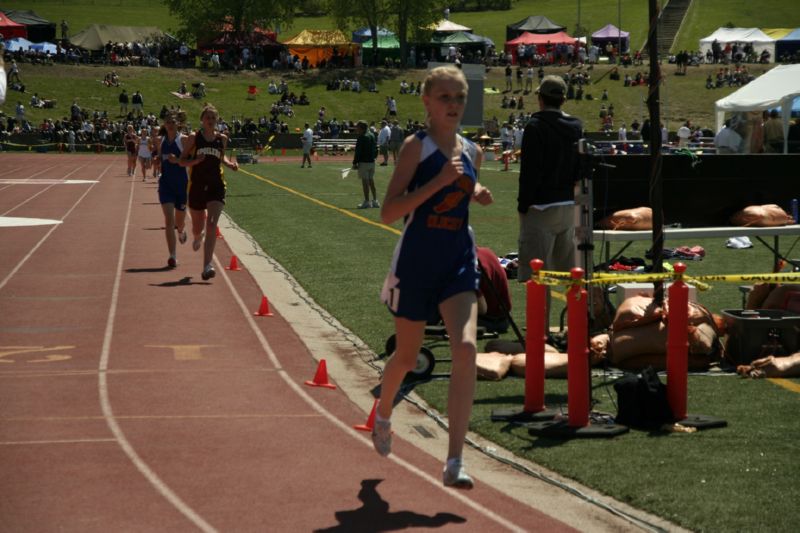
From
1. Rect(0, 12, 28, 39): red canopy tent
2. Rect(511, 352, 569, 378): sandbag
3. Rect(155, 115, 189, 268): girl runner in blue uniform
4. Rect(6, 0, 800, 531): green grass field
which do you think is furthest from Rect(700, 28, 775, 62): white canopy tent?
Rect(511, 352, 569, 378): sandbag

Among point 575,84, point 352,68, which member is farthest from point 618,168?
point 352,68

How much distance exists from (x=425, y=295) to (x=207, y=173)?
9.58m

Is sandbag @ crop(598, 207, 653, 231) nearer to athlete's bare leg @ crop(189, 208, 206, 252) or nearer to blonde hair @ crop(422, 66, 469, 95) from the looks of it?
athlete's bare leg @ crop(189, 208, 206, 252)

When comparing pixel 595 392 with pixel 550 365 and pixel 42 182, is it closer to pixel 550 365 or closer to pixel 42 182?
pixel 550 365

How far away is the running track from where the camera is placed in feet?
20.9

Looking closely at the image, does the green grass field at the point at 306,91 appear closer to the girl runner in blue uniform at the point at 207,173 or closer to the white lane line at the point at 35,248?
the white lane line at the point at 35,248

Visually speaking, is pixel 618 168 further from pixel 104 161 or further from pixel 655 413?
pixel 104 161

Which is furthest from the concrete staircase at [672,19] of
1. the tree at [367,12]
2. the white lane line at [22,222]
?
the white lane line at [22,222]

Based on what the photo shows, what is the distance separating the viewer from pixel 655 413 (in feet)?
26.9

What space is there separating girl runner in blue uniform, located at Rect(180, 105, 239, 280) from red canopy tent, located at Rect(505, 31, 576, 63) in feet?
255

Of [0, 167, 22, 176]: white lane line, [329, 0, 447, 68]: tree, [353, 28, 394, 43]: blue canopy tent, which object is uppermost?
[329, 0, 447, 68]: tree

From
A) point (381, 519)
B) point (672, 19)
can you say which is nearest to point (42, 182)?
point (381, 519)

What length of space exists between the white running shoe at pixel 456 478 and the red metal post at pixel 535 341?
1.76 m

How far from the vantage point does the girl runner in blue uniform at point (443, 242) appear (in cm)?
654
